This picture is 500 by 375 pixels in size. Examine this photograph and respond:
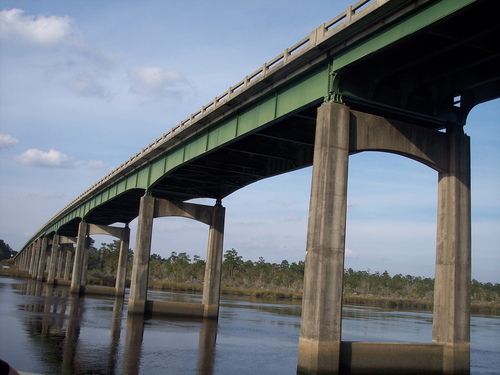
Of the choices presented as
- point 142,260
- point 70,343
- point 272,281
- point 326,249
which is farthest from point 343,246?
point 272,281

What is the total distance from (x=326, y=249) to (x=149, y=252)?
2377cm

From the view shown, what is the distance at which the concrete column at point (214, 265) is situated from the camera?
40.0 m

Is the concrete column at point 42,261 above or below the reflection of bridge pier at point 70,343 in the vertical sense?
above

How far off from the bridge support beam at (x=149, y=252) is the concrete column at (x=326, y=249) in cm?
2170

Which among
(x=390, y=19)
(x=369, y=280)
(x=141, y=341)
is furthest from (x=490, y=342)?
(x=369, y=280)

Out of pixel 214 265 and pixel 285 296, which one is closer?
pixel 214 265

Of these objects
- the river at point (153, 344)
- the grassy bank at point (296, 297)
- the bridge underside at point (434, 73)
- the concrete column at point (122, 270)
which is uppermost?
the bridge underside at point (434, 73)

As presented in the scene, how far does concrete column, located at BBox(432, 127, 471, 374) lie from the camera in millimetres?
21203

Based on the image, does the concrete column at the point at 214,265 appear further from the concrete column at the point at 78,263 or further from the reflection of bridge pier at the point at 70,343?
the concrete column at the point at 78,263

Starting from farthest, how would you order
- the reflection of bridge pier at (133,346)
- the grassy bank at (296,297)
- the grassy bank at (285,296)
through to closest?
the grassy bank at (285,296) → the grassy bank at (296,297) → the reflection of bridge pier at (133,346)

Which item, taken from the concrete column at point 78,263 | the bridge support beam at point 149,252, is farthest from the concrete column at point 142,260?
the concrete column at point 78,263

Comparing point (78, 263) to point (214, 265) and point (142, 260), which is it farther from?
point (214, 265)

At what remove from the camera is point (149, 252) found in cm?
4031

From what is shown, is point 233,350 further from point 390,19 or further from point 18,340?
point 390,19
